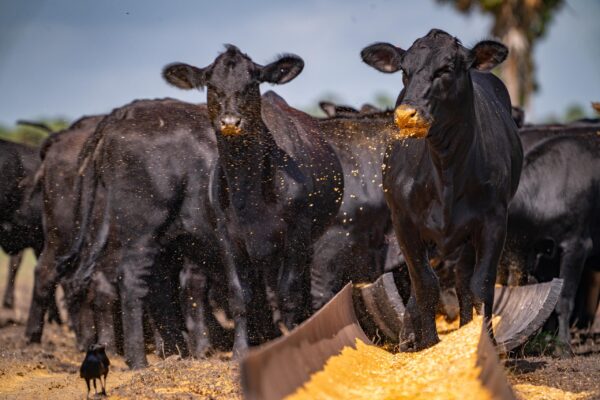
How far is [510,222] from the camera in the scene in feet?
36.8

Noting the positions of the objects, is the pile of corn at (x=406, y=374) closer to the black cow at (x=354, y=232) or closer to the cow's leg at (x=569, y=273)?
the cow's leg at (x=569, y=273)

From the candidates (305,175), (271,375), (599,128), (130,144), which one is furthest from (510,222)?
(271,375)

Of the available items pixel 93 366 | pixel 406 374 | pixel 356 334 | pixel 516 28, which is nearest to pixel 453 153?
pixel 356 334

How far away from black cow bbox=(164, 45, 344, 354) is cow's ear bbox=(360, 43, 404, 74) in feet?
4.47

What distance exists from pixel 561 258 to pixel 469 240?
3.23 meters

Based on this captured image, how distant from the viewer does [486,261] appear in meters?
7.74

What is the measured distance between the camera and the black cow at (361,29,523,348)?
24.4ft

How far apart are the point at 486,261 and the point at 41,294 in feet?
20.0

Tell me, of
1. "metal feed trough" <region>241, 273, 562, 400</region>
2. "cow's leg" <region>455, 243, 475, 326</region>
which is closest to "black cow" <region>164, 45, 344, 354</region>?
"metal feed trough" <region>241, 273, 562, 400</region>

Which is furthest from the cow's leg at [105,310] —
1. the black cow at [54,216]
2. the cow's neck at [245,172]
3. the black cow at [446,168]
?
the black cow at [446,168]

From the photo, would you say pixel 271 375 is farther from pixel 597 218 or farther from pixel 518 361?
pixel 597 218

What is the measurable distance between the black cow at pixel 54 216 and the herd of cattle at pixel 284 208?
0.02m

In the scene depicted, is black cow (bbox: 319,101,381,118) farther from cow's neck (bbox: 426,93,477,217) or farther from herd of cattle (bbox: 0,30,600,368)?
cow's neck (bbox: 426,93,477,217)

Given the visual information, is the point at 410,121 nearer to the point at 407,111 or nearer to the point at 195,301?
the point at 407,111
